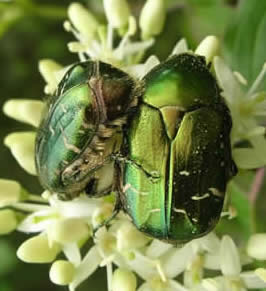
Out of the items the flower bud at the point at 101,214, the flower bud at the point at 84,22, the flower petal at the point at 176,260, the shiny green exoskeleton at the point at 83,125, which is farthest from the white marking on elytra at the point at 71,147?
the flower bud at the point at 84,22

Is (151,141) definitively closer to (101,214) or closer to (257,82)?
(101,214)

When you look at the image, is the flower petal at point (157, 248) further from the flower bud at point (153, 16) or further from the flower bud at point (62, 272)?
the flower bud at point (153, 16)

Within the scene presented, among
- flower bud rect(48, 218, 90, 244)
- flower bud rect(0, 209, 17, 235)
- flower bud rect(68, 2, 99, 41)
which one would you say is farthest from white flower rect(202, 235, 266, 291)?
flower bud rect(68, 2, 99, 41)

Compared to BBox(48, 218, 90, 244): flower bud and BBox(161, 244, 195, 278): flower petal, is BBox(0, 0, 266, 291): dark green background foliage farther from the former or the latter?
BBox(48, 218, 90, 244): flower bud

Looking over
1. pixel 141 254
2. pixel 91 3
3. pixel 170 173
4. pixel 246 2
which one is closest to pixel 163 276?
pixel 141 254

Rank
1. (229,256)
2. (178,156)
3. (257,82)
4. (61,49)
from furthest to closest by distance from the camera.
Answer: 1. (61,49)
2. (257,82)
3. (229,256)
4. (178,156)

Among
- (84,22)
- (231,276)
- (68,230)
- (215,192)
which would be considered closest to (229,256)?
(231,276)
